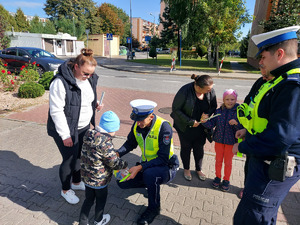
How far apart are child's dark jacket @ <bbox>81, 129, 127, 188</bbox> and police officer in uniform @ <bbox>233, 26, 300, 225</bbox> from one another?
1235mm

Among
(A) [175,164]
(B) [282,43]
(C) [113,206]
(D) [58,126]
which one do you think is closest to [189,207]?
(A) [175,164]

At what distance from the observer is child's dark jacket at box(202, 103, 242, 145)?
3.17 metres

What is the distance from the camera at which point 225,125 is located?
3.20 metres

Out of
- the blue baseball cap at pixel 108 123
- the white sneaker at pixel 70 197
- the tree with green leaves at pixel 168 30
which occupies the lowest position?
the white sneaker at pixel 70 197

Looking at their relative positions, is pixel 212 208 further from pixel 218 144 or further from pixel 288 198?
pixel 288 198

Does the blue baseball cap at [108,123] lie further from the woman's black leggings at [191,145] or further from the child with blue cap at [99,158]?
the woman's black leggings at [191,145]

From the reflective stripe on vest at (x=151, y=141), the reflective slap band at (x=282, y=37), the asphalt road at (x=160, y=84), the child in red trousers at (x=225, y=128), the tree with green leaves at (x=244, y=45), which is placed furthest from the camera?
the tree with green leaves at (x=244, y=45)

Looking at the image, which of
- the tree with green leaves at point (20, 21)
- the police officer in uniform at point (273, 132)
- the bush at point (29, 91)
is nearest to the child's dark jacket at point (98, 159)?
the police officer in uniform at point (273, 132)

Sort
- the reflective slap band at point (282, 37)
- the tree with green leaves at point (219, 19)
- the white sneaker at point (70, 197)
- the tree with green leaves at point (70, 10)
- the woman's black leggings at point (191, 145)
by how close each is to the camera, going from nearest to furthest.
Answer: the reflective slap band at point (282, 37)
the white sneaker at point (70, 197)
the woman's black leggings at point (191, 145)
the tree with green leaves at point (219, 19)
the tree with green leaves at point (70, 10)

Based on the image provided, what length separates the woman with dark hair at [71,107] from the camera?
254cm

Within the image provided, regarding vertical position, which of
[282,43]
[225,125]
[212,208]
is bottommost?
[212,208]

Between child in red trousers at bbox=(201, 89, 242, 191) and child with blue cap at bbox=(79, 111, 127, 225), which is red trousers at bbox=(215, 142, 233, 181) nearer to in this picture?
child in red trousers at bbox=(201, 89, 242, 191)

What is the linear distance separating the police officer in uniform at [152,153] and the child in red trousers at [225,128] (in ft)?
2.84

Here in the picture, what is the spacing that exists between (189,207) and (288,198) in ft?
4.82
